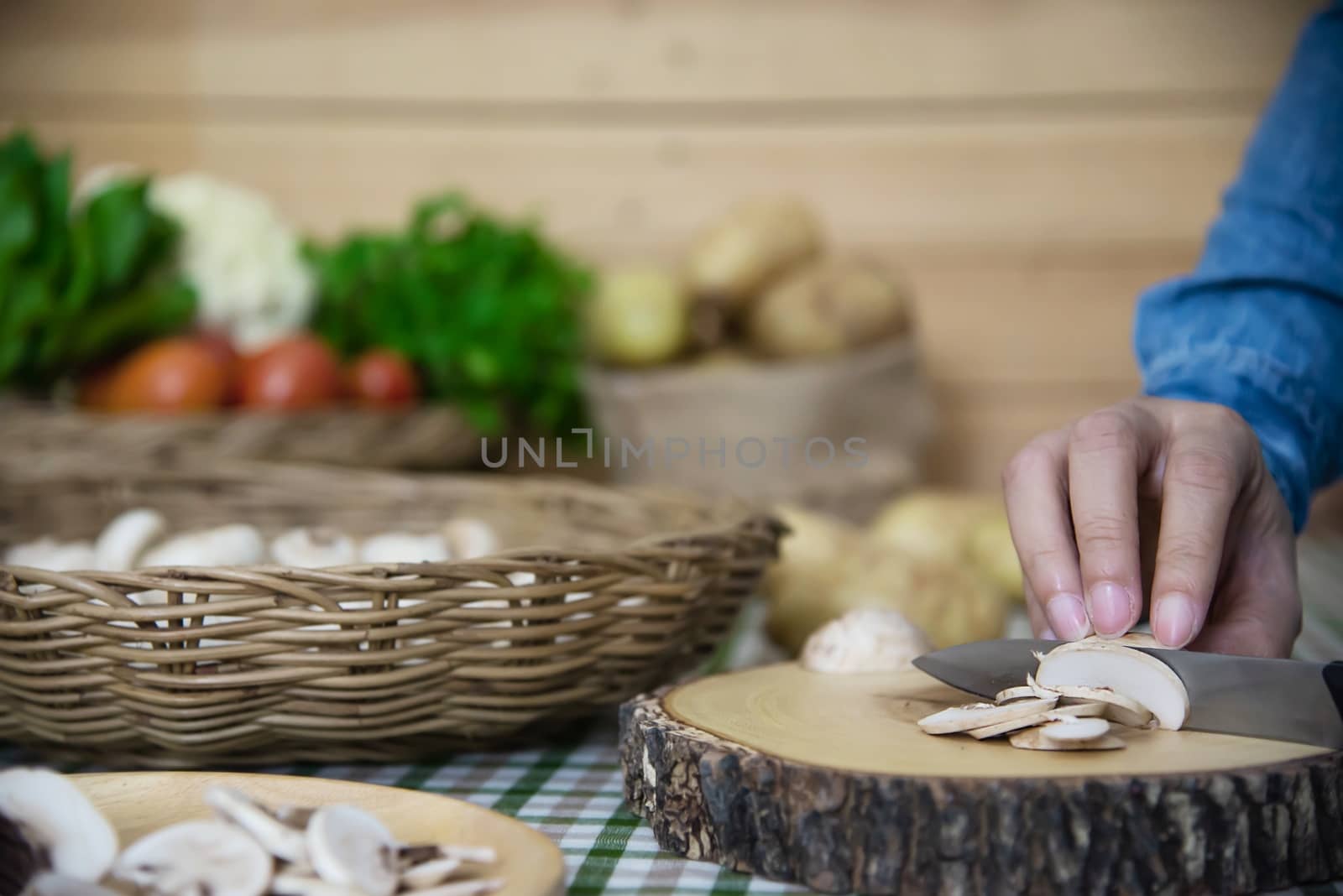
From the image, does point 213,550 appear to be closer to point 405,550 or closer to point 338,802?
point 405,550

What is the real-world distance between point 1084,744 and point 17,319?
1124mm

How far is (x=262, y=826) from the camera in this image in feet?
1.46

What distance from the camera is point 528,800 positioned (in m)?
0.64

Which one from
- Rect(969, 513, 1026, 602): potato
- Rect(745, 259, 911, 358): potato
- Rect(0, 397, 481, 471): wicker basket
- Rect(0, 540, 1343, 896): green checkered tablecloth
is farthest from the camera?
Rect(745, 259, 911, 358): potato

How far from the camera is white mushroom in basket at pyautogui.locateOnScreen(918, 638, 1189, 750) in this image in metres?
0.51

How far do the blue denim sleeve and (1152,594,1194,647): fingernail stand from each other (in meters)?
0.25

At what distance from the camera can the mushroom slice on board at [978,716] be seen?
20.8 inches

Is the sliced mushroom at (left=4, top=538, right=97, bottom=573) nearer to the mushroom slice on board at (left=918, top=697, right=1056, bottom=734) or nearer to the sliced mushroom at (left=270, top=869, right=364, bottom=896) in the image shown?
the sliced mushroom at (left=270, top=869, right=364, bottom=896)

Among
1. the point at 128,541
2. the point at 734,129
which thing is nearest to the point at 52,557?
the point at 128,541

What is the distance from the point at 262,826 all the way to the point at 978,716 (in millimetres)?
314

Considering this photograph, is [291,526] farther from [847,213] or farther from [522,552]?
[847,213]

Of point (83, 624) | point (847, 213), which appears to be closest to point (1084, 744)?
point (83, 624)

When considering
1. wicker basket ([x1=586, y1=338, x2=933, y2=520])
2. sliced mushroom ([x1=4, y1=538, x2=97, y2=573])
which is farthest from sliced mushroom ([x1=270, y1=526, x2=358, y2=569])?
wicker basket ([x1=586, y1=338, x2=933, y2=520])

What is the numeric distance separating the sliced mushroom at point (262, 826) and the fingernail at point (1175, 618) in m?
0.41
